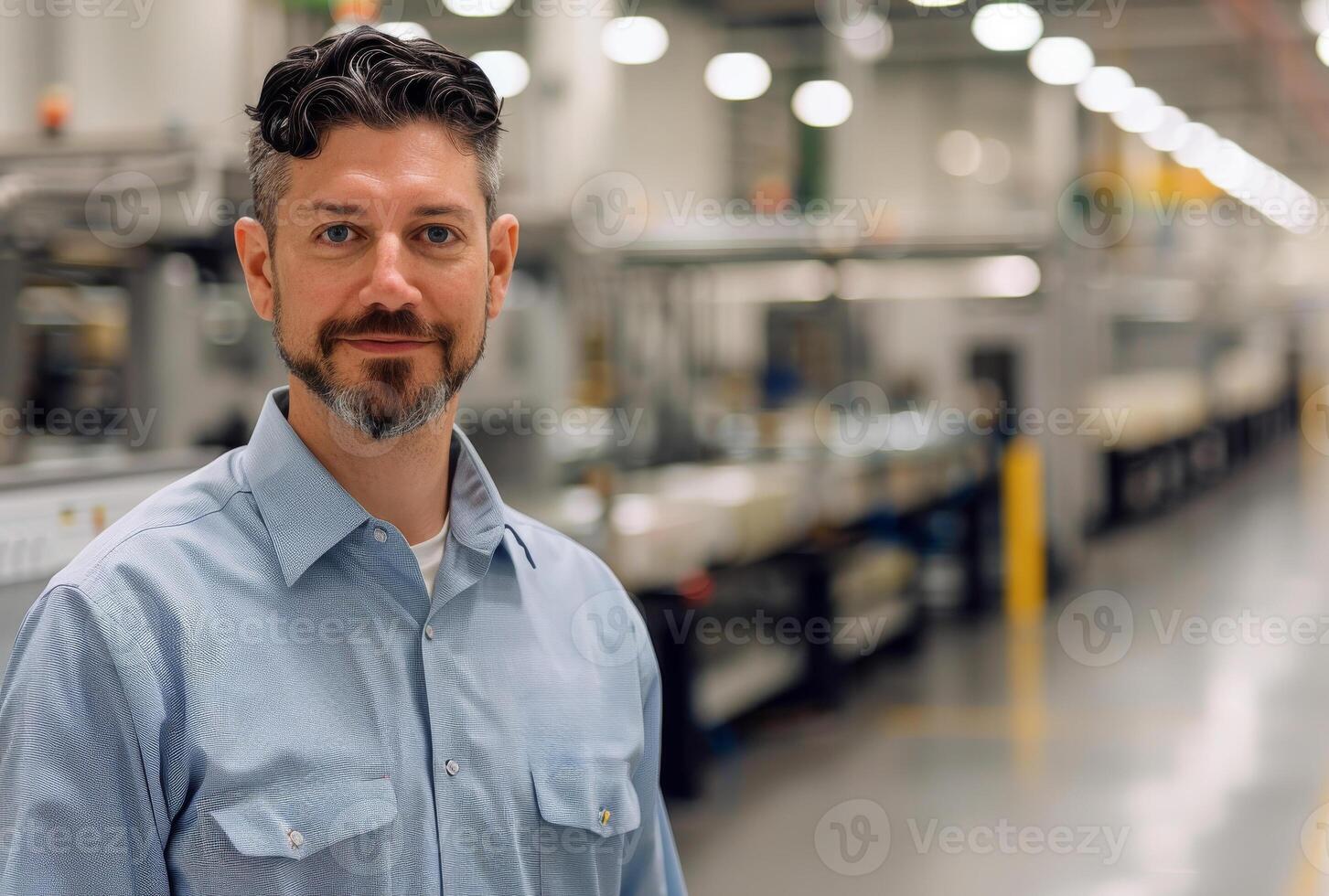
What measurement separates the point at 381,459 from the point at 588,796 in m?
0.41

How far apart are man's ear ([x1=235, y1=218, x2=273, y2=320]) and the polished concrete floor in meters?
3.37

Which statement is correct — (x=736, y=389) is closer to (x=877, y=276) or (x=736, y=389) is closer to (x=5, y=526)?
(x=877, y=276)

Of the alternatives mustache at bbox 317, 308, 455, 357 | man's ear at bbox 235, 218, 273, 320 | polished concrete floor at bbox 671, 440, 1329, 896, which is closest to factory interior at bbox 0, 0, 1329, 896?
polished concrete floor at bbox 671, 440, 1329, 896

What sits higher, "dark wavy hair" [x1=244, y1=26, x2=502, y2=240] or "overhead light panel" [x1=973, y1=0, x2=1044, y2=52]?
"overhead light panel" [x1=973, y1=0, x2=1044, y2=52]

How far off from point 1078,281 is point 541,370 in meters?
6.63

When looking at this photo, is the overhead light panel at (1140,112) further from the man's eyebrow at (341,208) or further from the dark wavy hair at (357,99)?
the man's eyebrow at (341,208)

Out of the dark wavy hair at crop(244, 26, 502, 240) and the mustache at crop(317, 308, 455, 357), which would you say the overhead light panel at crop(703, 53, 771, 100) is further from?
the mustache at crop(317, 308, 455, 357)

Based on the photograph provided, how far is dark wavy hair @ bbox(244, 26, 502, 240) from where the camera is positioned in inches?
48.8

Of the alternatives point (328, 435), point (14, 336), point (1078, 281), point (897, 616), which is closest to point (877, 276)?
point (1078, 281)

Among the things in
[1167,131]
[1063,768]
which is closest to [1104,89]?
[1167,131]

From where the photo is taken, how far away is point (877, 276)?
10.8m

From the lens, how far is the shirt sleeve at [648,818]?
5.08ft

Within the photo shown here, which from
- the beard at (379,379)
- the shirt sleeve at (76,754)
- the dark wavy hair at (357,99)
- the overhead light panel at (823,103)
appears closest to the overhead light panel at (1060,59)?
the overhead light panel at (823,103)

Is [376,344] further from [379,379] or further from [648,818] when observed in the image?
[648,818]
